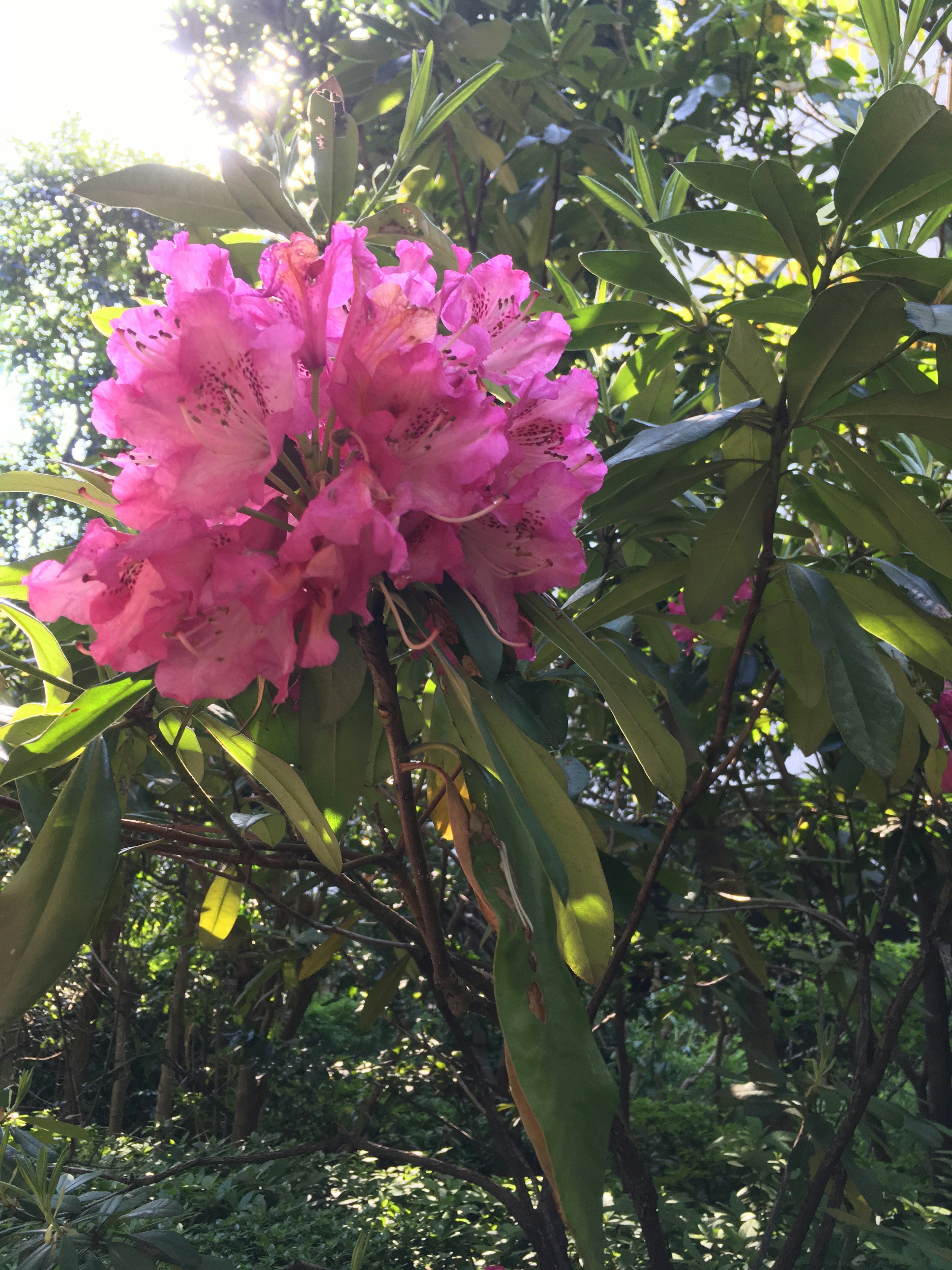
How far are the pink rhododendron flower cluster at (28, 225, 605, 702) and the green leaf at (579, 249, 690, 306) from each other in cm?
38

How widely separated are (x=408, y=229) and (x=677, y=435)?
0.29m

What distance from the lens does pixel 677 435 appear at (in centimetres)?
76

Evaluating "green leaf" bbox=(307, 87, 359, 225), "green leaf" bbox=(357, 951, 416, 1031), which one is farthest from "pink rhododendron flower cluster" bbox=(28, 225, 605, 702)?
"green leaf" bbox=(357, 951, 416, 1031)

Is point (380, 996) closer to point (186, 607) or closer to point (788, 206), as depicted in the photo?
point (186, 607)

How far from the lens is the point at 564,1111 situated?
0.43 m

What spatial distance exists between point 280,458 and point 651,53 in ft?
9.37

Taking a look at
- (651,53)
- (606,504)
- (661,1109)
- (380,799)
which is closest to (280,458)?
(606,504)

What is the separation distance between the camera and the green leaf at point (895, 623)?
877 mm

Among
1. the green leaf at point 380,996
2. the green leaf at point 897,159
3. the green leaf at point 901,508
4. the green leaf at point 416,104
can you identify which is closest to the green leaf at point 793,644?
the green leaf at point 901,508

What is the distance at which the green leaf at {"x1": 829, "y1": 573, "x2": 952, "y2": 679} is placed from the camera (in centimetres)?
88

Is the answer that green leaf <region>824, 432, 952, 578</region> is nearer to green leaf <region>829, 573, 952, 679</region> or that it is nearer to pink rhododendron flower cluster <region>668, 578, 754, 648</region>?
green leaf <region>829, 573, 952, 679</region>

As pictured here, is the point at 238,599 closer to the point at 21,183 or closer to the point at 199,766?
the point at 199,766

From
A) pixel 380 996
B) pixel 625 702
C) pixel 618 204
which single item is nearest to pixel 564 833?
pixel 625 702

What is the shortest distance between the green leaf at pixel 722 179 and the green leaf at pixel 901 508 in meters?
0.24
